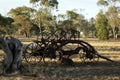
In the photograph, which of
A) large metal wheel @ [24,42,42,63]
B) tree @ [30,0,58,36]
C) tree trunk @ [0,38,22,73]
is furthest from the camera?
tree @ [30,0,58,36]

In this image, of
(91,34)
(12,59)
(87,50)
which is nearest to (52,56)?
(87,50)

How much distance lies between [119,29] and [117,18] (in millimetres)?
5551

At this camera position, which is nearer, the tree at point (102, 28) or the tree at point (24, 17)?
the tree at point (102, 28)

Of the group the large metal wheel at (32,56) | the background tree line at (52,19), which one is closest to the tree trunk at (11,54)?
the large metal wheel at (32,56)

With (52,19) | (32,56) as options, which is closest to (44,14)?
(52,19)

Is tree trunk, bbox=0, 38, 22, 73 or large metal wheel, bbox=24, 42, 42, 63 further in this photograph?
large metal wheel, bbox=24, 42, 42, 63

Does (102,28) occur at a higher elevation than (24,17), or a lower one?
lower

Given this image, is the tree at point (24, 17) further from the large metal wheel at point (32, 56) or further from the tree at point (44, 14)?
the large metal wheel at point (32, 56)

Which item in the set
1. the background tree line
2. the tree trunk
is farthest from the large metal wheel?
the background tree line

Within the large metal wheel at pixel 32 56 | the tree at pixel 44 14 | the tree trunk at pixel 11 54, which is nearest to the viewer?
the tree trunk at pixel 11 54

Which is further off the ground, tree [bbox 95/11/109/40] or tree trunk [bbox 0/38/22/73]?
tree trunk [bbox 0/38/22/73]

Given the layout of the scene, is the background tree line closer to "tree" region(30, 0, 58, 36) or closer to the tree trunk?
"tree" region(30, 0, 58, 36)

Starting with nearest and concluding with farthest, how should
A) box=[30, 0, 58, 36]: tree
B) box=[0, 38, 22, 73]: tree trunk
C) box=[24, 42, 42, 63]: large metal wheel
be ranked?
box=[0, 38, 22, 73]: tree trunk
box=[24, 42, 42, 63]: large metal wheel
box=[30, 0, 58, 36]: tree

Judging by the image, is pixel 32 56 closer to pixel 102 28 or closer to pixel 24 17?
pixel 102 28
